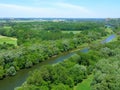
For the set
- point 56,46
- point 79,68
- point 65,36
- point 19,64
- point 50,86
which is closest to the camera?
point 50,86

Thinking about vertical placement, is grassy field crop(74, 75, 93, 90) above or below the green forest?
below

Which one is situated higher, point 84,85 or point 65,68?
point 65,68

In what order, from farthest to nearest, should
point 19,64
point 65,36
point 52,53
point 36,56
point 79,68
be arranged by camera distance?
point 65,36 < point 52,53 < point 36,56 < point 19,64 < point 79,68

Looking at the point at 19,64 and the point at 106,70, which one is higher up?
the point at 106,70

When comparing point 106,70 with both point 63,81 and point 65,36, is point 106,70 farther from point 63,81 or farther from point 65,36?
point 65,36

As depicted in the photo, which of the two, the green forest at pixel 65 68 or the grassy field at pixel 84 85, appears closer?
the green forest at pixel 65 68

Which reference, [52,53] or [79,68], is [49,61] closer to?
[52,53]

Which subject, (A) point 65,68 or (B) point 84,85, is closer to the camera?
(B) point 84,85

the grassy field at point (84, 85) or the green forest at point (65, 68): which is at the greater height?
the green forest at point (65, 68)

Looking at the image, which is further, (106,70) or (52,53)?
(52,53)

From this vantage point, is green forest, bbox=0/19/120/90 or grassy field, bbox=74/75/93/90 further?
grassy field, bbox=74/75/93/90


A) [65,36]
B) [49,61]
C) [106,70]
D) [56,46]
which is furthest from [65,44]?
[106,70]
